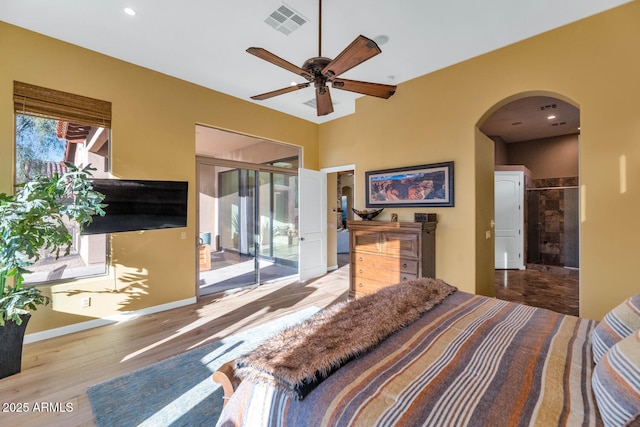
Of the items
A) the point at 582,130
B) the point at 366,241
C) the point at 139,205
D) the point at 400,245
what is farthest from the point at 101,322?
the point at 582,130

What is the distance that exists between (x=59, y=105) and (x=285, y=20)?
9.05ft

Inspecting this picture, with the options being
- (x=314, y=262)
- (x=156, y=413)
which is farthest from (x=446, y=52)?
(x=156, y=413)

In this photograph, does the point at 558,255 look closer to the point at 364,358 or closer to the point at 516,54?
the point at 516,54

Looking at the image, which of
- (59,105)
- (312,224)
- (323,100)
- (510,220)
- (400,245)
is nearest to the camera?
(323,100)

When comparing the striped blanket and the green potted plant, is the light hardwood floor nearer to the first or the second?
the green potted plant

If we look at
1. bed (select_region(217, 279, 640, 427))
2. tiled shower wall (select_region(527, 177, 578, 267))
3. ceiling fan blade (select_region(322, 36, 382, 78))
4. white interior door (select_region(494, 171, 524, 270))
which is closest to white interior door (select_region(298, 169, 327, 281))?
ceiling fan blade (select_region(322, 36, 382, 78))

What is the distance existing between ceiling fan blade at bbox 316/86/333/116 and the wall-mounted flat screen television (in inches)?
92.0

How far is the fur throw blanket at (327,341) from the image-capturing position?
45.6 inches

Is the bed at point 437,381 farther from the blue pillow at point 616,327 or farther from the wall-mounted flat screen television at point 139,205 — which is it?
the wall-mounted flat screen television at point 139,205

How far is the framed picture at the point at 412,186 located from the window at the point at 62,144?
3.76 metres

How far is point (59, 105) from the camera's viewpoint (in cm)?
312

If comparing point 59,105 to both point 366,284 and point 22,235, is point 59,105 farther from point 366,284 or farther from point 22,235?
point 366,284

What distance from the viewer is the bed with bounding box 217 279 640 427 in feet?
3.20

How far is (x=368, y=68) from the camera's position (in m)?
3.72
